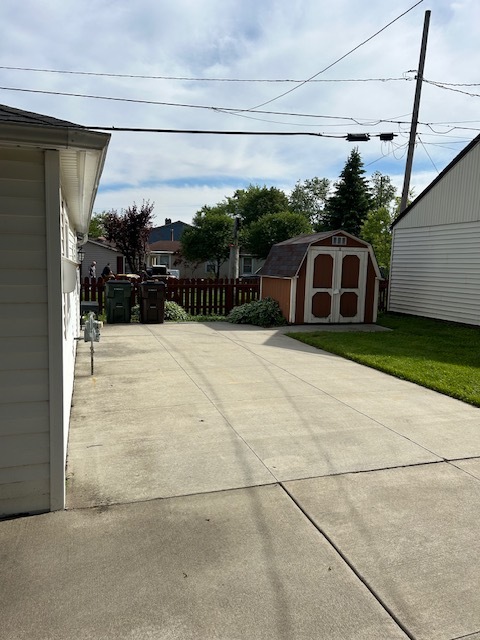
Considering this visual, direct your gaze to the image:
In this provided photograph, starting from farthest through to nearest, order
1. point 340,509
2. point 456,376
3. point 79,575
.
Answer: point 456,376 → point 340,509 → point 79,575

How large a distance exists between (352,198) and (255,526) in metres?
35.0

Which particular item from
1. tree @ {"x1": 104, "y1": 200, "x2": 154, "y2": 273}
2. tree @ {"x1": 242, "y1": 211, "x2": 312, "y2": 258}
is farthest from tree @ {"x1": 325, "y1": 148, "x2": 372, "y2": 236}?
tree @ {"x1": 104, "y1": 200, "x2": 154, "y2": 273}

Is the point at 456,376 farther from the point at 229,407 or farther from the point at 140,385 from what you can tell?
the point at 140,385

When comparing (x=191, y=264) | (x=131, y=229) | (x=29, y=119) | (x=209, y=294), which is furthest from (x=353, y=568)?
(x=191, y=264)

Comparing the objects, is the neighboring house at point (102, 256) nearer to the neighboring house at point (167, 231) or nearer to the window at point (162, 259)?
the window at point (162, 259)

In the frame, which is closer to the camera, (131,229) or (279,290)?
(279,290)

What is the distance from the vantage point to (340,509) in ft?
10.8

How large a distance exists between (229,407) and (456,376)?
3.73 metres

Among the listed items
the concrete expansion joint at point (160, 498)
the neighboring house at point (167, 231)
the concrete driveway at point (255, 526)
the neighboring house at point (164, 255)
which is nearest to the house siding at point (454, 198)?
the concrete driveway at point (255, 526)

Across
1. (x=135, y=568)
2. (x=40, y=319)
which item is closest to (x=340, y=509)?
(x=135, y=568)

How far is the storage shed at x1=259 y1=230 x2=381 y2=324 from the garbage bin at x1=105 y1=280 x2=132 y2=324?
429cm

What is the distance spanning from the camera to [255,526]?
3066 millimetres

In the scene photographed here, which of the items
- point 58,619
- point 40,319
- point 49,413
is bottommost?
point 58,619

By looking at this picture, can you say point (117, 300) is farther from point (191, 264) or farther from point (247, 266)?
point (247, 266)
